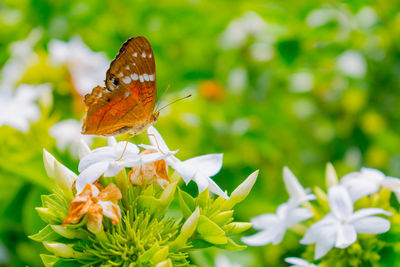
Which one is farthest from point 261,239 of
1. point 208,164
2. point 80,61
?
point 80,61

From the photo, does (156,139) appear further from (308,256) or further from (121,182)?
(308,256)

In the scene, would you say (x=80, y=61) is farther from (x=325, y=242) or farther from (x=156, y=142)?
(x=325, y=242)

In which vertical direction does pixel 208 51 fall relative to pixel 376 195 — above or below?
above

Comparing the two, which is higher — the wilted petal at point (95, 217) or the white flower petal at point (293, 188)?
the wilted petal at point (95, 217)

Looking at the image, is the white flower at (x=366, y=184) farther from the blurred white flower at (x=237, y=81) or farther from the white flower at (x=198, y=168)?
the blurred white flower at (x=237, y=81)

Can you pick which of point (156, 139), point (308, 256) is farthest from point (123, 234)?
point (308, 256)

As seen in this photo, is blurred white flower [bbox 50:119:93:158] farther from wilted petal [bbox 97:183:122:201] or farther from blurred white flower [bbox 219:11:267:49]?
blurred white flower [bbox 219:11:267:49]

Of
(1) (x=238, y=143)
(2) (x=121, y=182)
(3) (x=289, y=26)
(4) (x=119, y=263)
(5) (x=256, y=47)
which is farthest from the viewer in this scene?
(5) (x=256, y=47)

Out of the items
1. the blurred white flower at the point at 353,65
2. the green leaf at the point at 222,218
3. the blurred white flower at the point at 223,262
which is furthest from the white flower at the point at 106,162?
the blurred white flower at the point at 353,65
